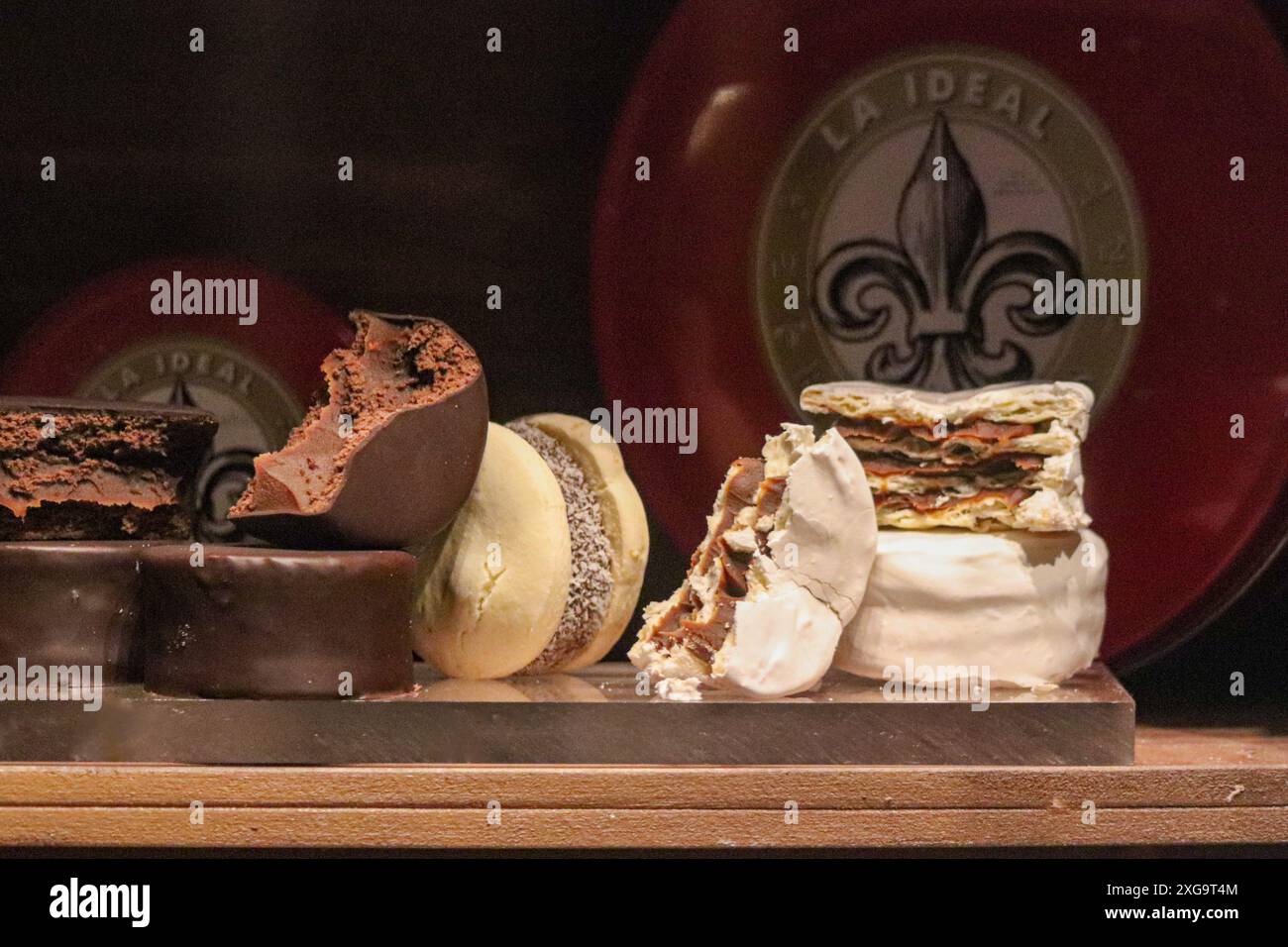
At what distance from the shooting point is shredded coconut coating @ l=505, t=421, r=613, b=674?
1.39m

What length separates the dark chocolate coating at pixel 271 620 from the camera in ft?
3.92

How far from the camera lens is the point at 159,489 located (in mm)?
1345

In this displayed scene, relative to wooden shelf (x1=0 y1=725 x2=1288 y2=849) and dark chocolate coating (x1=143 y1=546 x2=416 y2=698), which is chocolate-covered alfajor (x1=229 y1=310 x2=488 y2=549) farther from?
wooden shelf (x1=0 y1=725 x2=1288 y2=849)

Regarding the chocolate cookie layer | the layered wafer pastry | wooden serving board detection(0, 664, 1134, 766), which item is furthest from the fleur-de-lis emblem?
the chocolate cookie layer

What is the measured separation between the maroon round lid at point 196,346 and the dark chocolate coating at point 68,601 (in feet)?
0.95

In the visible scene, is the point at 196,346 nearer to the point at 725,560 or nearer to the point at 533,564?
the point at 533,564

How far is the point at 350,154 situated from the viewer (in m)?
1.54

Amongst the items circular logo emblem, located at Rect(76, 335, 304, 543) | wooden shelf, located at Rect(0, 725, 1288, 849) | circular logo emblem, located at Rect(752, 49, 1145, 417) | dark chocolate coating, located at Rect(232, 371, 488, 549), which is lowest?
wooden shelf, located at Rect(0, 725, 1288, 849)

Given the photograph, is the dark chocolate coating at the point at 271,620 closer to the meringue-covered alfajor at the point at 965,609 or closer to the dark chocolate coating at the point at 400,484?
the dark chocolate coating at the point at 400,484

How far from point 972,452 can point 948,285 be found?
245 mm

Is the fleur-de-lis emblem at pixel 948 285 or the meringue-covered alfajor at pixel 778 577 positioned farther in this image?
the fleur-de-lis emblem at pixel 948 285

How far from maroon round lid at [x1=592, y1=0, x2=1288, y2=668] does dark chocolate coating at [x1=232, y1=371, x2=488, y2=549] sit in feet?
0.99

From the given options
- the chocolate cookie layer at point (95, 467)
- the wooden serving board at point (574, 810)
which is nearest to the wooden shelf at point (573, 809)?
the wooden serving board at point (574, 810)

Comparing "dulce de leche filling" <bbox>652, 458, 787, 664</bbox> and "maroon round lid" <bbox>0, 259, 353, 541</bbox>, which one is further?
"maroon round lid" <bbox>0, 259, 353, 541</bbox>
